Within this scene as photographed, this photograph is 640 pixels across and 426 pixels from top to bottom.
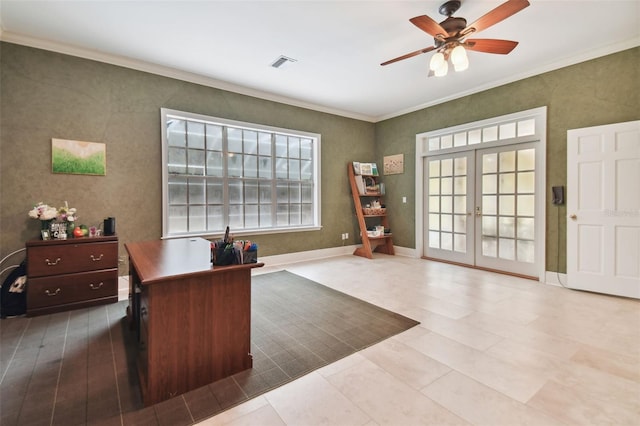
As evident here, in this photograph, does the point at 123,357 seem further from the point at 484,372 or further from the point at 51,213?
the point at 484,372

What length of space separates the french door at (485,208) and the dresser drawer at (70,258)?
197 inches

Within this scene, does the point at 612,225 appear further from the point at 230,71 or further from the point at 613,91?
the point at 230,71

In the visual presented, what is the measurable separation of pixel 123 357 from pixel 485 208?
4998 mm

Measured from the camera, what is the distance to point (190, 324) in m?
1.75

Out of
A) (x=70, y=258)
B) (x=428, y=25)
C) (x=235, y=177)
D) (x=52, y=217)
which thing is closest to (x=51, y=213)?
(x=52, y=217)

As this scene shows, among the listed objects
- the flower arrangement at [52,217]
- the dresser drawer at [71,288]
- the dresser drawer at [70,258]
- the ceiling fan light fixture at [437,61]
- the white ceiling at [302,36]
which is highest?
the white ceiling at [302,36]

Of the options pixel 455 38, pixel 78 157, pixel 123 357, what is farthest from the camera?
pixel 78 157

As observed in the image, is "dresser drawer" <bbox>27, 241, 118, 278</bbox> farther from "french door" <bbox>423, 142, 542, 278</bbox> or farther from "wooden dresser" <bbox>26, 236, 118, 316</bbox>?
"french door" <bbox>423, 142, 542, 278</bbox>

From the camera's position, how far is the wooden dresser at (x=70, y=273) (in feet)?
9.45

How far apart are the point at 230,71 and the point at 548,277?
524 centimetres

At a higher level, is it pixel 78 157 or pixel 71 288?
pixel 78 157

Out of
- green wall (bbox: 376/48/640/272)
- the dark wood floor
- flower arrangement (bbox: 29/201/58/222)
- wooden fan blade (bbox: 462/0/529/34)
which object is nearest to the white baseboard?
green wall (bbox: 376/48/640/272)

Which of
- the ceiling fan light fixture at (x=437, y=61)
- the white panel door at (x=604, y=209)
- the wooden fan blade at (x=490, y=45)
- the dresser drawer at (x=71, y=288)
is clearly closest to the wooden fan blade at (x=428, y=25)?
the ceiling fan light fixture at (x=437, y=61)

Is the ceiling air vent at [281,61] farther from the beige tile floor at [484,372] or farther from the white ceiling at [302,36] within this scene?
the beige tile floor at [484,372]
